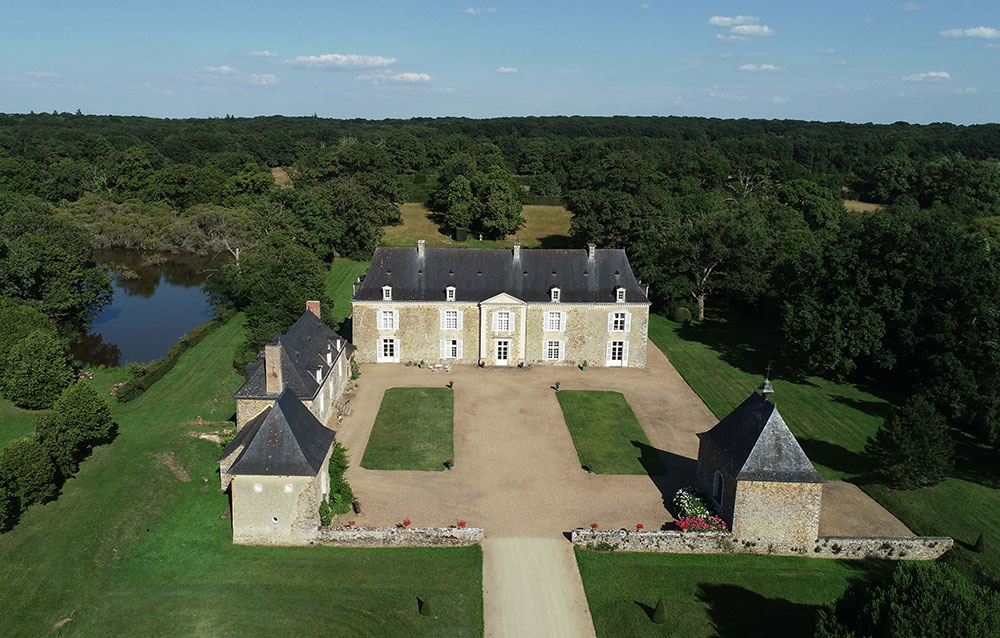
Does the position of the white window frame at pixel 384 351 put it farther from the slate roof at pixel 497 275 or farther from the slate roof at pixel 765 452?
the slate roof at pixel 765 452

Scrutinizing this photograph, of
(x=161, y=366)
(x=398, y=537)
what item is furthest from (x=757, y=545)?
(x=161, y=366)

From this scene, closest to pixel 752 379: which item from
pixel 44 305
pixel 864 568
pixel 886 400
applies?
pixel 886 400

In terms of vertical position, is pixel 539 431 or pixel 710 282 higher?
pixel 710 282

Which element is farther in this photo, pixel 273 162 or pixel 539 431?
pixel 273 162

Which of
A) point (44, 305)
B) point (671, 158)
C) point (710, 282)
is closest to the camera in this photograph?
point (44, 305)

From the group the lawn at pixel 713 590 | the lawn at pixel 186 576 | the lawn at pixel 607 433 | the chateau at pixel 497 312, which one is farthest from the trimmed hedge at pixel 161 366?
the lawn at pixel 713 590

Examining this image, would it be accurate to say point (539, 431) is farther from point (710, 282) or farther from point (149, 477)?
point (710, 282)

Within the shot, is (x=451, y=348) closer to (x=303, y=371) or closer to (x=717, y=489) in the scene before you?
(x=303, y=371)

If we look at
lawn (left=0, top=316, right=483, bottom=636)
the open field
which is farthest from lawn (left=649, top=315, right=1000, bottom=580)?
the open field
